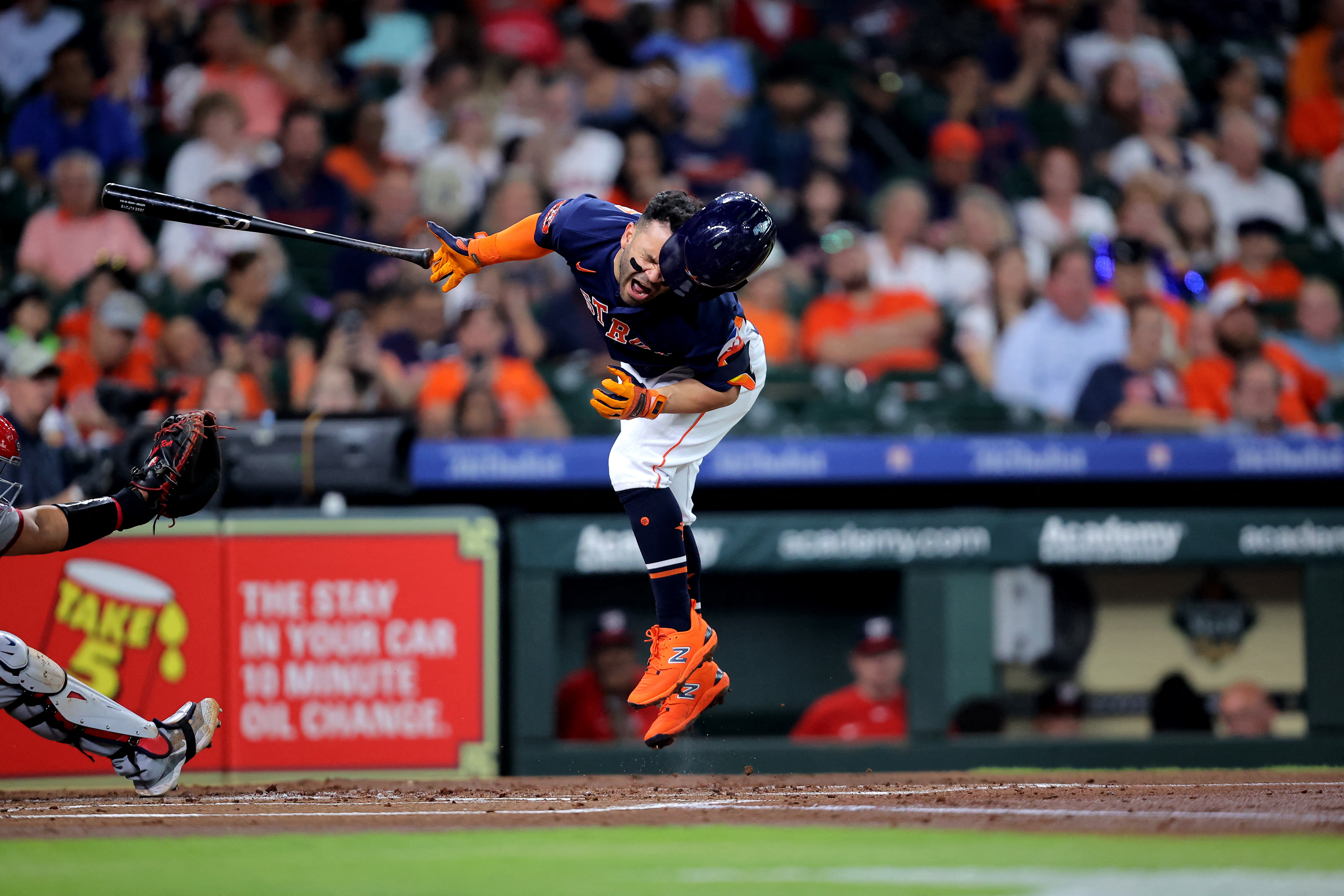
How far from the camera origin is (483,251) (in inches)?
207

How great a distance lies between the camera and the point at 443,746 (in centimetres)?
709

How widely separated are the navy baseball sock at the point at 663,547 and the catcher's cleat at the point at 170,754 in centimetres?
179

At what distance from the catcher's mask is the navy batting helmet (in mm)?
2353

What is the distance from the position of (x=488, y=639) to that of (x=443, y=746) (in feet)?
1.89

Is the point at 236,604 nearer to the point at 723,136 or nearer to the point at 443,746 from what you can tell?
the point at 443,746

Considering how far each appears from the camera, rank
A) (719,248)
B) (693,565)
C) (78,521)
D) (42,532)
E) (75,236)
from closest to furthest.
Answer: (719,248), (42,532), (78,521), (693,565), (75,236)

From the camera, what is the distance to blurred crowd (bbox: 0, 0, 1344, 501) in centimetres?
815

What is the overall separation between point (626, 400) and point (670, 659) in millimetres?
1003

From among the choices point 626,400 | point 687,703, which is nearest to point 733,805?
point 687,703

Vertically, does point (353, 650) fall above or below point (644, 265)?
below

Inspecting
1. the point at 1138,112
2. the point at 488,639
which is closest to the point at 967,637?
the point at 488,639

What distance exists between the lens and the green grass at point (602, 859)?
380 centimetres

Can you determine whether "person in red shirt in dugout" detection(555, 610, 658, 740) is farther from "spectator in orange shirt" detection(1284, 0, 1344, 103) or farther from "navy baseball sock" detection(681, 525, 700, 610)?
"spectator in orange shirt" detection(1284, 0, 1344, 103)

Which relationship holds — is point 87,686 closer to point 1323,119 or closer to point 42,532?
point 42,532
